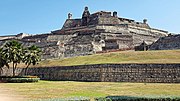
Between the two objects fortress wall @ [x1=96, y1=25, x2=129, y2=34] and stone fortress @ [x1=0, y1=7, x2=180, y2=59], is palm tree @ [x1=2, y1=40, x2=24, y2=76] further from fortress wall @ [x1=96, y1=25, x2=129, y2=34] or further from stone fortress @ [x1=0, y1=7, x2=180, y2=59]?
fortress wall @ [x1=96, y1=25, x2=129, y2=34]

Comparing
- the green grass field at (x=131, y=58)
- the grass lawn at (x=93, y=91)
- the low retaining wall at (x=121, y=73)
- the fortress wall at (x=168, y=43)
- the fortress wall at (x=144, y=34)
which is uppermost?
the fortress wall at (x=144, y=34)

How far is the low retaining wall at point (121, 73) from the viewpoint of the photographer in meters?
40.9

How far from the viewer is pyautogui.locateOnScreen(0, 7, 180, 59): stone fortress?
6456cm

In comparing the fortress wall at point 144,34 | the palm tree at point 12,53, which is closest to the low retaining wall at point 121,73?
the palm tree at point 12,53

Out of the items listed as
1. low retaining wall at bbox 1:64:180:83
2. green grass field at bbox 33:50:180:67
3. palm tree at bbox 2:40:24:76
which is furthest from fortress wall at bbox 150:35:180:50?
palm tree at bbox 2:40:24:76

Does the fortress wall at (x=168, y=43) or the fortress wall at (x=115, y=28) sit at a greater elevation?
the fortress wall at (x=115, y=28)

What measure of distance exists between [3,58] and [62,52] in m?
17.2

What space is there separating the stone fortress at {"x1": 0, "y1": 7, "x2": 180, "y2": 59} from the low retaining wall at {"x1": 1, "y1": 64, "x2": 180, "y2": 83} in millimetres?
12237

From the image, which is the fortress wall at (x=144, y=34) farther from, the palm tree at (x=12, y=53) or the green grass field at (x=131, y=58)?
the palm tree at (x=12, y=53)

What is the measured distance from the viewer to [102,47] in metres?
66.2

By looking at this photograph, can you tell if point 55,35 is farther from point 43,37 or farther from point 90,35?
point 90,35

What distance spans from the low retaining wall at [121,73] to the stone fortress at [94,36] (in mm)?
12237

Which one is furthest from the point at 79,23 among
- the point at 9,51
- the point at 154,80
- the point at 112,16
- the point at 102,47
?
the point at 154,80

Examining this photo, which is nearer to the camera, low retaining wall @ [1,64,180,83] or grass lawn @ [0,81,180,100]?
grass lawn @ [0,81,180,100]
